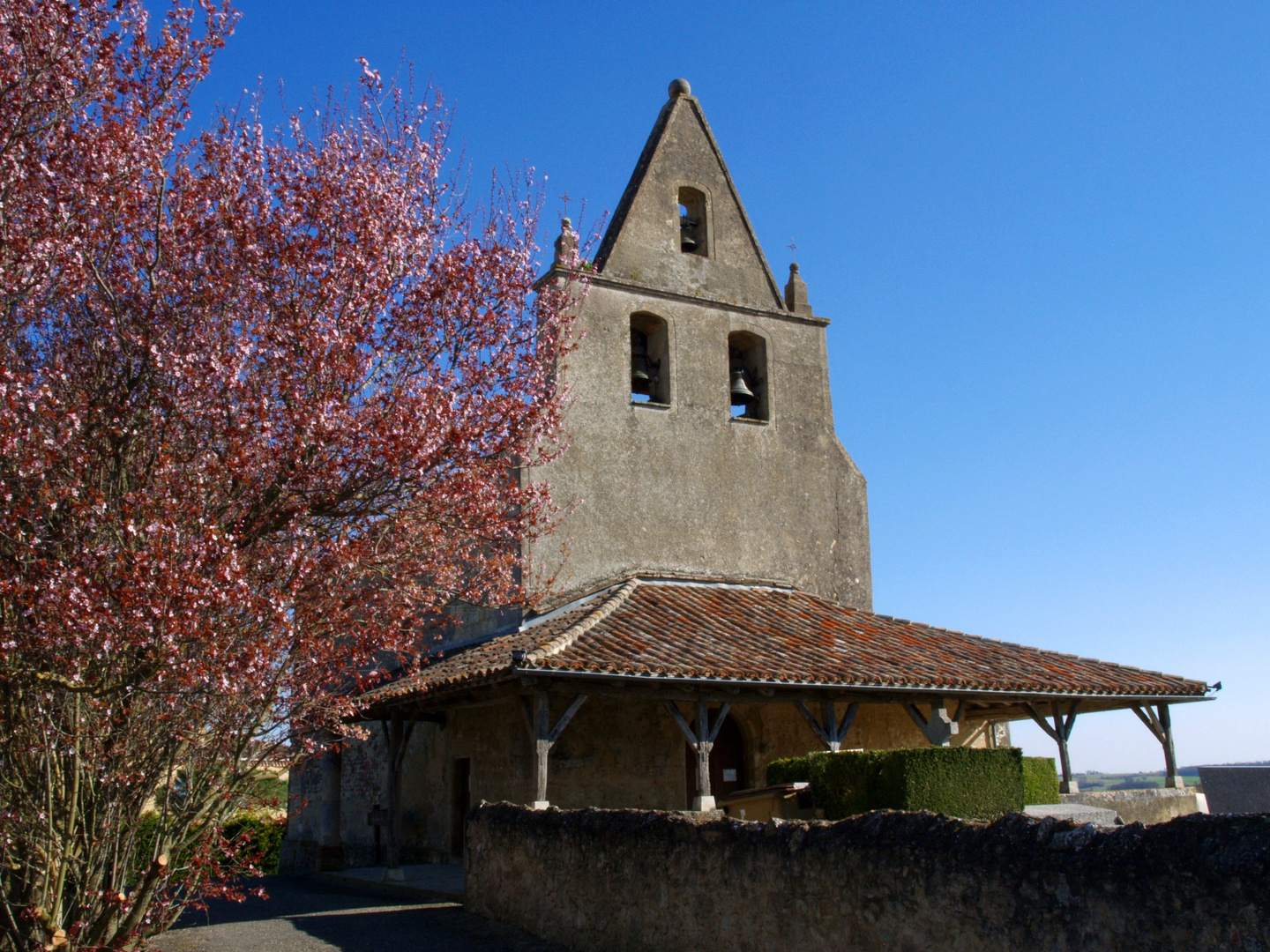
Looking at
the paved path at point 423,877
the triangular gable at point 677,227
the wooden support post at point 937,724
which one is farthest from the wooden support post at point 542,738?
the triangular gable at point 677,227

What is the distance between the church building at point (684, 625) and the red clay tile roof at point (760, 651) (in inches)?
1.9

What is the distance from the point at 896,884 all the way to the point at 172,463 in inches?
214

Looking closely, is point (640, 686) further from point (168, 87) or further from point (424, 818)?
point (168, 87)

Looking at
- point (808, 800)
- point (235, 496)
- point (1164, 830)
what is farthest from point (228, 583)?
point (808, 800)

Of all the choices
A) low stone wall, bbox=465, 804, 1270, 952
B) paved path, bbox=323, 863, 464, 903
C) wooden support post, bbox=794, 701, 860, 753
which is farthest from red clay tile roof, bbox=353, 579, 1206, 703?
low stone wall, bbox=465, 804, 1270, 952

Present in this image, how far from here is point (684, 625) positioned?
13195 mm

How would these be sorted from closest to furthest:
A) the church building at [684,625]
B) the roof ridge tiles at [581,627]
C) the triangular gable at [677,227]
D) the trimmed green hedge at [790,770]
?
the roof ridge tiles at [581,627] → the trimmed green hedge at [790,770] → the church building at [684,625] → the triangular gable at [677,227]

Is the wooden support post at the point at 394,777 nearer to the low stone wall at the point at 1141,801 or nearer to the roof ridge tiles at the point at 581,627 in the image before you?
the roof ridge tiles at the point at 581,627

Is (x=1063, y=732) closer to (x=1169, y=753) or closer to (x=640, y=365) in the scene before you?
(x=1169, y=753)

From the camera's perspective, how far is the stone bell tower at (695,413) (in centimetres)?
1530

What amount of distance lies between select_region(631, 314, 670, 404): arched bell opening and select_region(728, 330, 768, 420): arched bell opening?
49.9 inches

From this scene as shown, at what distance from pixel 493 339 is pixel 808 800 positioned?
5.97m

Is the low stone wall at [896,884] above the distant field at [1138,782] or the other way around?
above

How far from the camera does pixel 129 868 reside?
6996 millimetres
